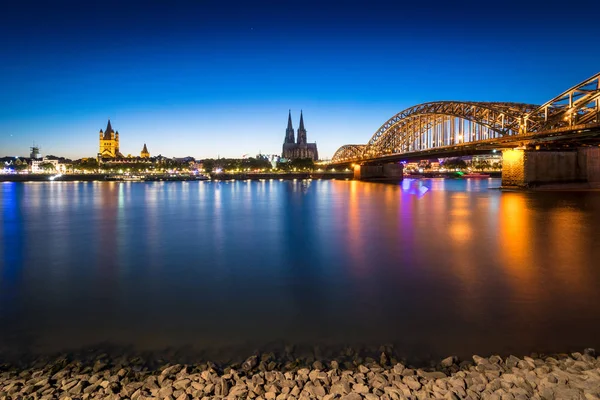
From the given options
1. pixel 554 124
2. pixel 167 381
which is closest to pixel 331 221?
pixel 167 381

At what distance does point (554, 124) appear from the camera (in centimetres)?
4094

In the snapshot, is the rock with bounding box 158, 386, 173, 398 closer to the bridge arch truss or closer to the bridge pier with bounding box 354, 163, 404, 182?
the bridge arch truss

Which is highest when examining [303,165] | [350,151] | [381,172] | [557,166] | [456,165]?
[350,151]

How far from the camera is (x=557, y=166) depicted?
44.6 m

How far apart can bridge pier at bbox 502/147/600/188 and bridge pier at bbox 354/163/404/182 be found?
57.6 metres

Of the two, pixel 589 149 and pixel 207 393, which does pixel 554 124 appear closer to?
pixel 589 149

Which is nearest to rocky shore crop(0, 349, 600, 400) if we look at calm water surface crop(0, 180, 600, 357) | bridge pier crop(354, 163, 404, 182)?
calm water surface crop(0, 180, 600, 357)

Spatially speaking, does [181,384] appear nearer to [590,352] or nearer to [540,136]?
[590,352]

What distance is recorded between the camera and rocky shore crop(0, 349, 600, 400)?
4.40 metres

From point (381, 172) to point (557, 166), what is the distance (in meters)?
61.1

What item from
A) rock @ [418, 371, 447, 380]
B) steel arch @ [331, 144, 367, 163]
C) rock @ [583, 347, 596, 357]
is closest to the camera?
rock @ [418, 371, 447, 380]

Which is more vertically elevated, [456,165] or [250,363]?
[456,165]

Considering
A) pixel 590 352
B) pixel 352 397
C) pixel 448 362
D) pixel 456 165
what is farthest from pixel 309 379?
pixel 456 165

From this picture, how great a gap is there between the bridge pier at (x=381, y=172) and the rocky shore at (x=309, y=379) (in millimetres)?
99875
